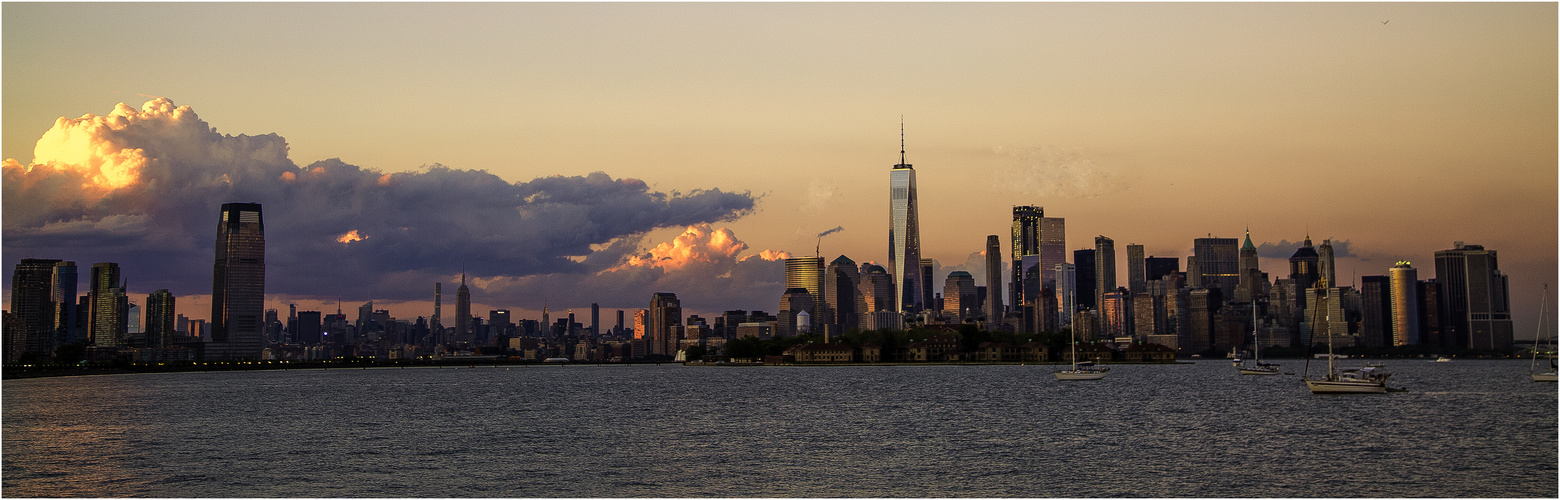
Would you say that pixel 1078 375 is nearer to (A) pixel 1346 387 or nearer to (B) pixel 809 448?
(A) pixel 1346 387

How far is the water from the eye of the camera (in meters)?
47.0

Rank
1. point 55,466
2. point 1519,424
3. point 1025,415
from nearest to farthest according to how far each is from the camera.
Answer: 1. point 55,466
2. point 1519,424
3. point 1025,415

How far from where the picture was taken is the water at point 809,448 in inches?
1850

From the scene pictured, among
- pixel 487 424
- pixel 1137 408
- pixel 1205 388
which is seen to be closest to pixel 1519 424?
pixel 1137 408

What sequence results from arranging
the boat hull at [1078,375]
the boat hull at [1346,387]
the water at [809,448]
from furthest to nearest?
1. the boat hull at [1078,375]
2. the boat hull at [1346,387]
3. the water at [809,448]

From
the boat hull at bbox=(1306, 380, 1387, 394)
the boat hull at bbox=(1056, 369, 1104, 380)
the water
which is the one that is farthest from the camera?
the boat hull at bbox=(1056, 369, 1104, 380)

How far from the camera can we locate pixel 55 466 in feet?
180

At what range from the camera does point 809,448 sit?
60.5 m

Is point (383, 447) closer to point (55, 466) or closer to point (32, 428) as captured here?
point (55, 466)

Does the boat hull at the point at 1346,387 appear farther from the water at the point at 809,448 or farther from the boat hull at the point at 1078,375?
the boat hull at the point at 1078,375

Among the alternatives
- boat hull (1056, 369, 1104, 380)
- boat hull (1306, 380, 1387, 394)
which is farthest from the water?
boat hull (1056, 369, 1104, 380)

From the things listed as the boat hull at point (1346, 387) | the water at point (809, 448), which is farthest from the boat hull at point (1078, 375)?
the boat hull at point (1346, 387)

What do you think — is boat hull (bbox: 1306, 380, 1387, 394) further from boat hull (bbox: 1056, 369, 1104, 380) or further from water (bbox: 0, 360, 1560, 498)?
boat hull (bbox: 1056, 369, 1104, 380)

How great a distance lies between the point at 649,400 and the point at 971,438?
1933 inches
